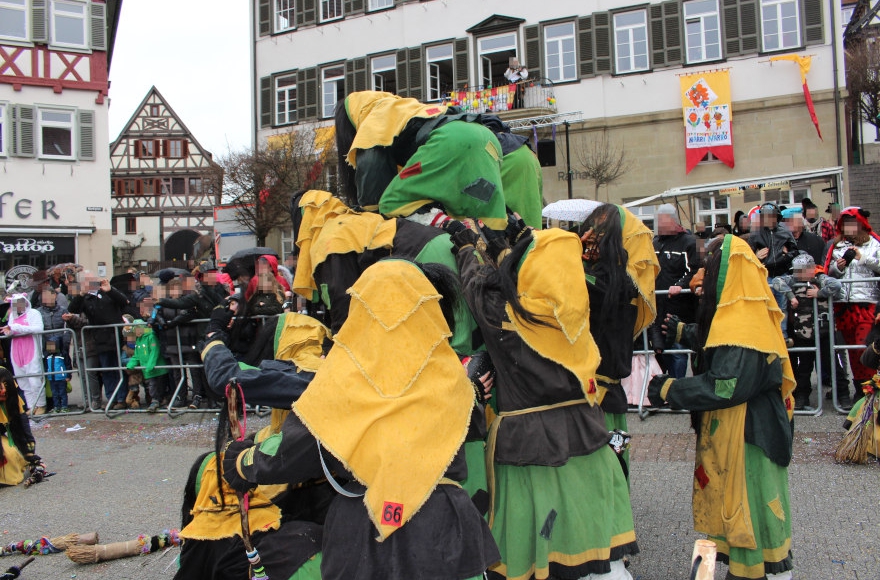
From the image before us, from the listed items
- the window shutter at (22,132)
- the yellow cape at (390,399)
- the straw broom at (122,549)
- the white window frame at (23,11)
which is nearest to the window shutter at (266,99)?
the white window frame at (23,11)

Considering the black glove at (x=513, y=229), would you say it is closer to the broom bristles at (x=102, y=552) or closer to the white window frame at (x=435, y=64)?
the broom bristles at (x=102, y=552)

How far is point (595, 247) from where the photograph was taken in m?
3.49

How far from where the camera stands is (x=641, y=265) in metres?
3.65

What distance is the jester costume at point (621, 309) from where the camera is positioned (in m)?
3.48

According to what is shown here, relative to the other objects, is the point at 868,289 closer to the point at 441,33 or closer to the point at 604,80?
the point at 604,80

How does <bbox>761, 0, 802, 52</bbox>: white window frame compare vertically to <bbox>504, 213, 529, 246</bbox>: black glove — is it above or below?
above

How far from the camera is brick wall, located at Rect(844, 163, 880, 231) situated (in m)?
19.9

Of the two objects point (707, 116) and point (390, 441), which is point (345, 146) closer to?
point (390, 441)

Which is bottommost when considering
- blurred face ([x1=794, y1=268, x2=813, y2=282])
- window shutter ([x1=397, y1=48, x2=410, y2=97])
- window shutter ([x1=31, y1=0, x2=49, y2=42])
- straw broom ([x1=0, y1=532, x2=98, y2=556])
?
straw broom ([x1=0, y1=532, x2=98, y2=556])

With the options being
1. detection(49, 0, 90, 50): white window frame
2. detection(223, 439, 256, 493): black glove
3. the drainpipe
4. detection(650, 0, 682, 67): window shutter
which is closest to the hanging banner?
detection(650, 0, 682, 67): window shutter

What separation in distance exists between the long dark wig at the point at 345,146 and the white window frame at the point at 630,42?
19998 mm

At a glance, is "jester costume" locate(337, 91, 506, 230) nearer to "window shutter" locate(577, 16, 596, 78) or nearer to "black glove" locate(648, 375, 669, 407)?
"black glove" locate(648, 375, 669, 407)

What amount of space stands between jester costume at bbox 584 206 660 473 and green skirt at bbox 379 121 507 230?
0.58 meters

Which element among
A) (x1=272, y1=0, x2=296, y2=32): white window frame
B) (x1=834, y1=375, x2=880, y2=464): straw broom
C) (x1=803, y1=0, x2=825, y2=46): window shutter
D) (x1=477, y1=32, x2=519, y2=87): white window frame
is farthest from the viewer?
(x1=272, y1=0, x2=296, y2=32): white window frame
